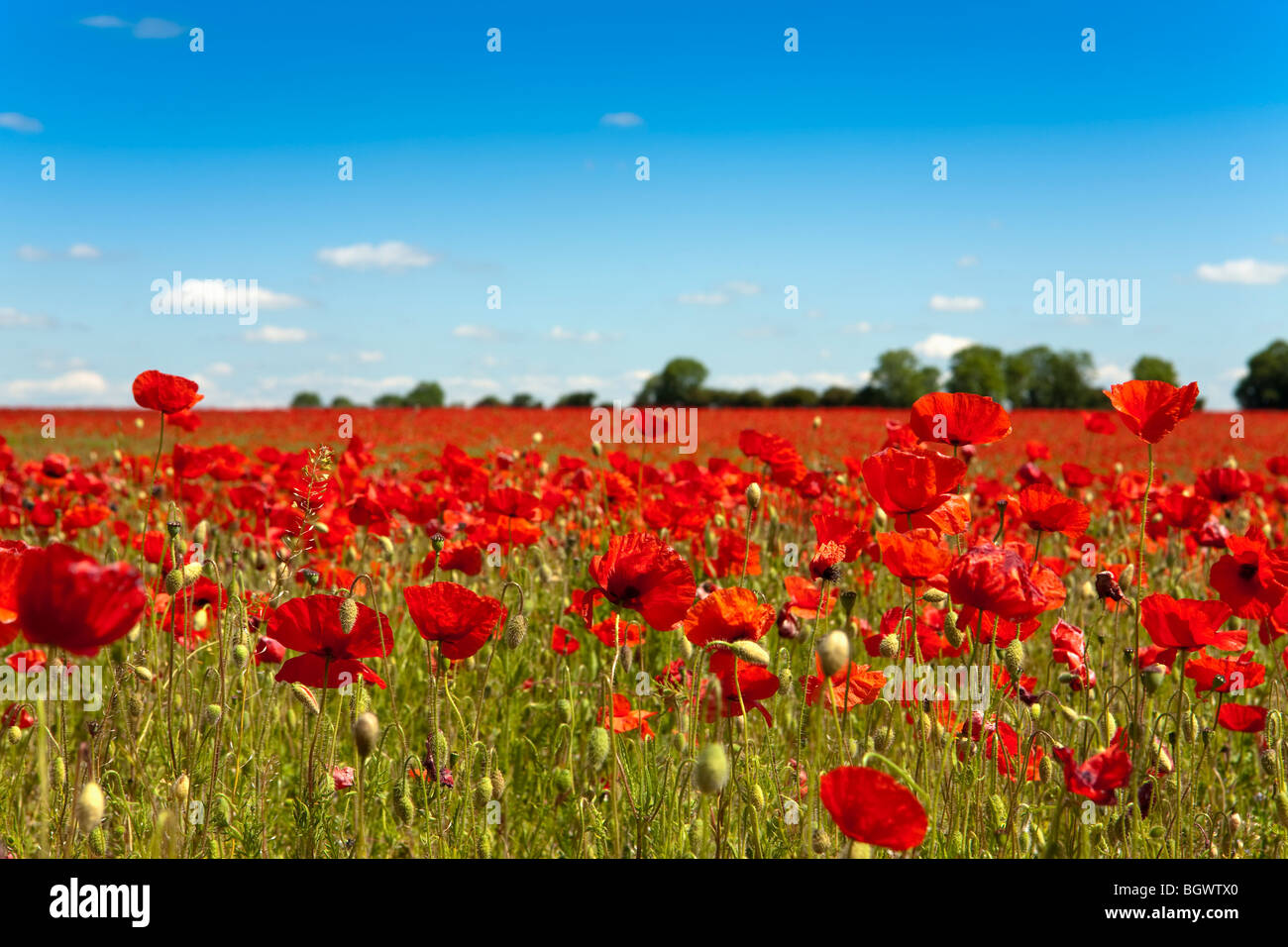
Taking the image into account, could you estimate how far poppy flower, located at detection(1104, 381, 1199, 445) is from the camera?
1.71 m

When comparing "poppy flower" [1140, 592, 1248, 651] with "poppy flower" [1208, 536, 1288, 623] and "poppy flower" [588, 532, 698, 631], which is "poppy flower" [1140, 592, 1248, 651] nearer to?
"poppy flower" [1208, 536, 1288, 623]

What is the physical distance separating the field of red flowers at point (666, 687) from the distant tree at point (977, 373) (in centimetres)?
6507

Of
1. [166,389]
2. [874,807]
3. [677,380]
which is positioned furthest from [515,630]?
[677,380]

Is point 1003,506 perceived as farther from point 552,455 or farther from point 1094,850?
point 552,455

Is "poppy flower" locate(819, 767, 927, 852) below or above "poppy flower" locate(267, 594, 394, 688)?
below

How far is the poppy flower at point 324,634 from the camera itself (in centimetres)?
151

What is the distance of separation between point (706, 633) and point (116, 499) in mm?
5325

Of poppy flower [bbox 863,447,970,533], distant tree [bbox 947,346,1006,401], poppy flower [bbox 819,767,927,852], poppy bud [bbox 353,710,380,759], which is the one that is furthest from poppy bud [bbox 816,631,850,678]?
distant tree [bbox 947,346,1006,401]

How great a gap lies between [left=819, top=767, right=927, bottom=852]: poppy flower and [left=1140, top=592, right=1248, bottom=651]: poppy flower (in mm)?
849

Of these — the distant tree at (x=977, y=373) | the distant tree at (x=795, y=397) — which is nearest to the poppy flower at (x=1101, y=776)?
the distant tree at (x=795, y=397)

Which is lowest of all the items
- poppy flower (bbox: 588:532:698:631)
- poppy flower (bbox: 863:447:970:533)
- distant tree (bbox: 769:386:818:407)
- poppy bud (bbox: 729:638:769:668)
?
poppy bud (bbox: 729:638:769:668)

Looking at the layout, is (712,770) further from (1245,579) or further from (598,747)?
(1245,579)

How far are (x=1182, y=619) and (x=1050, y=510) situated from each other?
516mm
